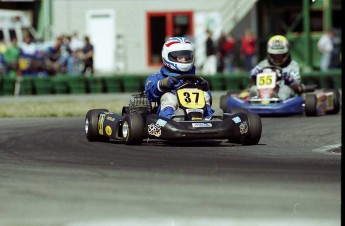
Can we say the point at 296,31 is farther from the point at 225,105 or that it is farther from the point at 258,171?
the point at 258,171

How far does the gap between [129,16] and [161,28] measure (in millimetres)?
1202

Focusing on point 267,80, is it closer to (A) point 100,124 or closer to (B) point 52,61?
(A) point 100,124

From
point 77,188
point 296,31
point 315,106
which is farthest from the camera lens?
point 296,31

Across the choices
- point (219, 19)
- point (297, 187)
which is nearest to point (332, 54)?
point (219, 19)

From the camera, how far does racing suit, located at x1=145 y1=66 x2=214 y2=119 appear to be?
38.3 ft

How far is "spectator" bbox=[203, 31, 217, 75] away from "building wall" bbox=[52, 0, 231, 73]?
12.5 ft

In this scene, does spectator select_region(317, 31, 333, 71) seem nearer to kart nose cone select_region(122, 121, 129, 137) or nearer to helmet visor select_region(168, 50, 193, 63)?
helmet visor select_region(168, 50, 193, 63)

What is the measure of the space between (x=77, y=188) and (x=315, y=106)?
29.9 ft

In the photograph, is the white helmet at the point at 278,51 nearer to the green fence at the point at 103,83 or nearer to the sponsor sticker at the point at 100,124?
the sponsor sticker at the point at 100,124

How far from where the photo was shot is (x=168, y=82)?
461 inches

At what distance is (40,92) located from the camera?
26.2 metres

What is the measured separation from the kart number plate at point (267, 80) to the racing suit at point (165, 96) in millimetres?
4788

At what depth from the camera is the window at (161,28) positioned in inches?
1463

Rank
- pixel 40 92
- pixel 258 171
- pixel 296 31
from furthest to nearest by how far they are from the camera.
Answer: pixel 296 31
pixel 40 92
pixel 258 171
